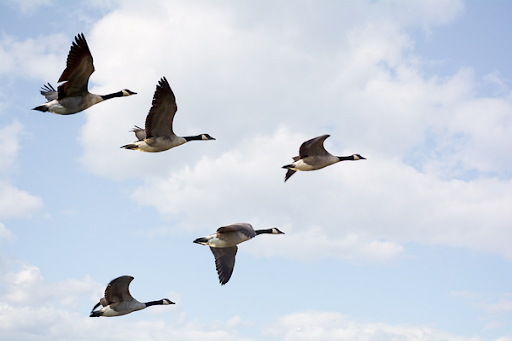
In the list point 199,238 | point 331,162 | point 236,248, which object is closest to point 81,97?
point 199,238

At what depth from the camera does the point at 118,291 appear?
19.6m

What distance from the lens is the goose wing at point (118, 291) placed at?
18.8m

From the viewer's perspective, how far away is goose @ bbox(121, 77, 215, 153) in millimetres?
18844

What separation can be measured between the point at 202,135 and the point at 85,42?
601 centimetres

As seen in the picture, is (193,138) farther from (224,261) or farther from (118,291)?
(118,291)

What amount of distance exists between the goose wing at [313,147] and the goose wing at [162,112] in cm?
474

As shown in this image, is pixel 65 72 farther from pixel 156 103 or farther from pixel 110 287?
pixel 110 287

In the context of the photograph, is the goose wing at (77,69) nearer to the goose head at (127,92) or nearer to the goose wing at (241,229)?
the goose head at (127,92)

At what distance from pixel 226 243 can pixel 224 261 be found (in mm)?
1196

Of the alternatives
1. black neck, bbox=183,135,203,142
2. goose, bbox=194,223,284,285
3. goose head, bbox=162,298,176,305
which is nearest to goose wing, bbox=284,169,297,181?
goose, bbox=194,223,284,285

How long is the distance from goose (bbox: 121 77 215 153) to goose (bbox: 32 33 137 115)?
7.10ft

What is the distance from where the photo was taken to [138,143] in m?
20.0

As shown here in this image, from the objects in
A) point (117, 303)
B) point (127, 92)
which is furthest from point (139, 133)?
point (117, 303)

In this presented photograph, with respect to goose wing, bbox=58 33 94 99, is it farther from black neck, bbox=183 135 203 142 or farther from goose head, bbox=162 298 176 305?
goose head, bbox=162 298 176 305
